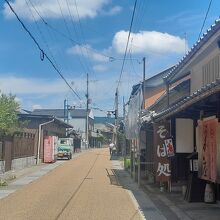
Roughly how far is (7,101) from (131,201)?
77.2 ft

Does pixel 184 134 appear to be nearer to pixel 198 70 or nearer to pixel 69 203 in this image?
pixel 198 70

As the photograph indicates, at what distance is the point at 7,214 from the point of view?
1350cm

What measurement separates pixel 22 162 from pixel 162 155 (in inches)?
755

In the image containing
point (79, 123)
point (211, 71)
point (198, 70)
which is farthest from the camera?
point (79, 123)

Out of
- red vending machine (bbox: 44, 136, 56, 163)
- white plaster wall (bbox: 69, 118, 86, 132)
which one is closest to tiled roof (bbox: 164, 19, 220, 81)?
red vending machine (bbox: 44, 136, 56, 163)

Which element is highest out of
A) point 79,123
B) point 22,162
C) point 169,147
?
point 79,123

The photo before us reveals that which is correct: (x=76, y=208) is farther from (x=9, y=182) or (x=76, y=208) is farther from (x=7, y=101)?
(x=7, y=101)

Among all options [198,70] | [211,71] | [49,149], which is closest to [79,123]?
[49,149]

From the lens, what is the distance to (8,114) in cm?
3584

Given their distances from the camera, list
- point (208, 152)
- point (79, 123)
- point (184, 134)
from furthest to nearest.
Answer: point (79, 123) → point (184, 134) → point (208, 152)

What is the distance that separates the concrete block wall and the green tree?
78.7 inches

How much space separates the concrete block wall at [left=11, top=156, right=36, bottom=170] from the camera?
3275 centimetres

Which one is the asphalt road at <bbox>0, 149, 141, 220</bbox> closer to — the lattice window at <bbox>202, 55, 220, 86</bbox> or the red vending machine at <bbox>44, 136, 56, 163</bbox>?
A: the lattice window at <bbox>202, 55, 220, 86</bbox>

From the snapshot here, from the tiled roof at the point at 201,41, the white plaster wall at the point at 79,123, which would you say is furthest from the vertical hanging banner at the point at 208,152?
the white plaster wall at the point at 79,123
